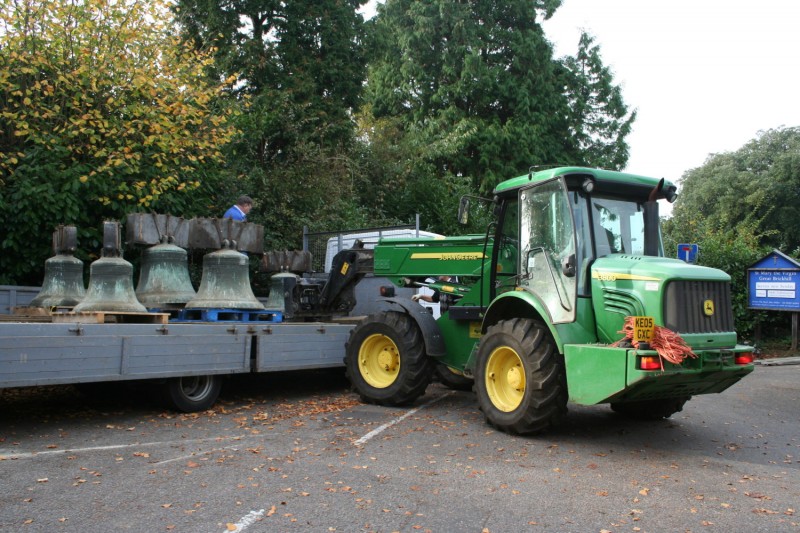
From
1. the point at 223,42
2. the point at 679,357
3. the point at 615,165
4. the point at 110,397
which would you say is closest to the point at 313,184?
the point at 223,42

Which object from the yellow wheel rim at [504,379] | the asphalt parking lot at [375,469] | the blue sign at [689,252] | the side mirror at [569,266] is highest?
the blue sign at [689,252]

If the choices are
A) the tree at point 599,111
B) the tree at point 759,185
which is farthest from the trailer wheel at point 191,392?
the tree at point 759,185

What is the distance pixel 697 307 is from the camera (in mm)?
6906

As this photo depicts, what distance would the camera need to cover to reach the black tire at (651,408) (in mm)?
8320

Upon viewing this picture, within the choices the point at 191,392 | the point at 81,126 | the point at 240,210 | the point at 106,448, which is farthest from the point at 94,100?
the point at 106,448

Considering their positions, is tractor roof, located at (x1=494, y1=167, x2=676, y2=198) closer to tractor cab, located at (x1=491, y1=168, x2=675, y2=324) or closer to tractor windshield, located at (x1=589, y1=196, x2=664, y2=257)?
tractor cab, located at (x1=491, y1=168, x2=675, y2=324)

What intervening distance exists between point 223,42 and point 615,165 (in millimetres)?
19638

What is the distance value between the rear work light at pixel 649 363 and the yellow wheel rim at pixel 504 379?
1444mm

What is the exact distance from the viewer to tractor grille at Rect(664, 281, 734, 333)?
672 cm

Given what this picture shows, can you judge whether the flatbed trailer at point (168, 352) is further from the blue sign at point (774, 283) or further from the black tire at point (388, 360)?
the blue sign at point (774, 283)

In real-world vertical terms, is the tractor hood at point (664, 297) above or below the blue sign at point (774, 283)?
below

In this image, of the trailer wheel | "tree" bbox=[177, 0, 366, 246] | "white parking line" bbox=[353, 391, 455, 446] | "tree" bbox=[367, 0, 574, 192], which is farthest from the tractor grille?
"tree" bbox=[367, 0, 574, 192]

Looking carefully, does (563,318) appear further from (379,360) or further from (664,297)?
(379,360)

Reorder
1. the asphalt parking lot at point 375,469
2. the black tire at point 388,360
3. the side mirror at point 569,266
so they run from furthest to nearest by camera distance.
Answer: the black tire at point 388,360, the side mirror at point 569,266, the asphalt parking lot at point 375,469
